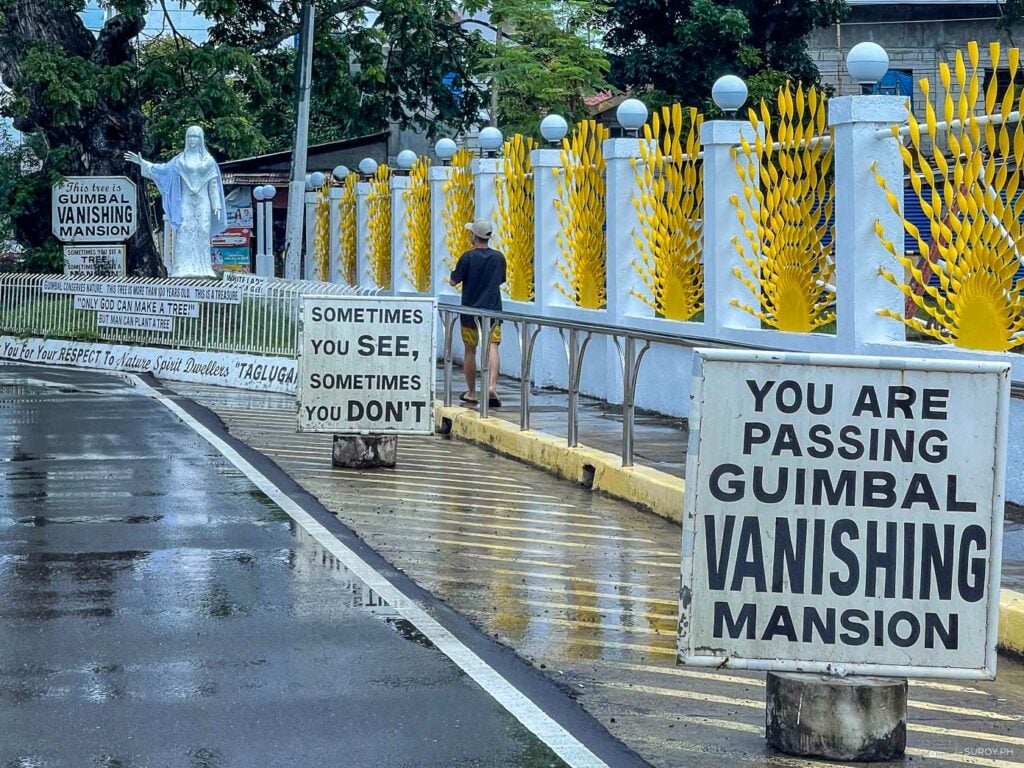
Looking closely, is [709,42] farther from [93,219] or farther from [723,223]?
[723,223]

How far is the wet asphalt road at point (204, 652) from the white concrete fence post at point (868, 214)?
4.75 meters

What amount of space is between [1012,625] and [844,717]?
236 centimetres

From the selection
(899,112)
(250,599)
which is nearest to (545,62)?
(899,112)

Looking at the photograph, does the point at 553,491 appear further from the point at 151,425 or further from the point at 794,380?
the point at 794,380

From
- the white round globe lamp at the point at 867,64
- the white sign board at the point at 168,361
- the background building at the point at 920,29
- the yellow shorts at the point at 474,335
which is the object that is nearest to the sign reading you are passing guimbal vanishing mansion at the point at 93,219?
the white sign board at the point at 168,361

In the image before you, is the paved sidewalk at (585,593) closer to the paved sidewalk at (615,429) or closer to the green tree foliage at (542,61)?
the paved sidewalk at (615,429)

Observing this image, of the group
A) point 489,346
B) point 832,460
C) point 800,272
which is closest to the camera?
point 832,460

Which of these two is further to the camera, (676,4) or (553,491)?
(676,4)

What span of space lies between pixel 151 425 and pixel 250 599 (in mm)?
9285

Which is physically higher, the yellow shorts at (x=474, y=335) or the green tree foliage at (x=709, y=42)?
the green tree foliage at (x=709, y=42)

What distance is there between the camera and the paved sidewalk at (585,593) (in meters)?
6.51

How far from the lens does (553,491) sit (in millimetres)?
13367

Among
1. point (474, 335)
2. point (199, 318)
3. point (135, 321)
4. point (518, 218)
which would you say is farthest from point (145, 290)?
point (474, 335)

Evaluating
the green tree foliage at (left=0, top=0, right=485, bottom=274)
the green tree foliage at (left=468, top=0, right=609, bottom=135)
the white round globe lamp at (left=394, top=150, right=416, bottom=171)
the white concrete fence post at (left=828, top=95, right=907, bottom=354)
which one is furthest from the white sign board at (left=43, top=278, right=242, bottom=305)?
the green tree foliage at (left=468, top=0, right=609, bottom=135)
